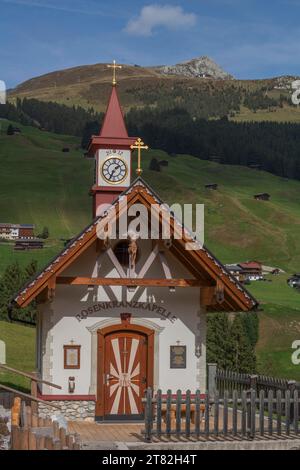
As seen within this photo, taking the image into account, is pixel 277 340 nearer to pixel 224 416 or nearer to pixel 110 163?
pixel 110 163

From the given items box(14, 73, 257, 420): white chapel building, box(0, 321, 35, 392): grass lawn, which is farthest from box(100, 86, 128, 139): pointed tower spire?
box(0, 321, 35, 392): grass lawn

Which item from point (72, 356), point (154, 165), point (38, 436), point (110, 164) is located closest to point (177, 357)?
point (72, 356)

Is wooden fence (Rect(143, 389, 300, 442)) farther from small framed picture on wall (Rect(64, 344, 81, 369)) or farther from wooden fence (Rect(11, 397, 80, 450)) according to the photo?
wooden fence (Rect(11, 397, 80, 450))

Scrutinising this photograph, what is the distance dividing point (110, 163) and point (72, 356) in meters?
7.55

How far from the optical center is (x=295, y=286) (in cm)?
11112

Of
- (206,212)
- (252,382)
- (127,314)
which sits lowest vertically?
(252,382)

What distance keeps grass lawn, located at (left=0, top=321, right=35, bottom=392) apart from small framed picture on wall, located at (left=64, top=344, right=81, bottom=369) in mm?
9256

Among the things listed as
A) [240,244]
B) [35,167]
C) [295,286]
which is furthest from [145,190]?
[35,167]

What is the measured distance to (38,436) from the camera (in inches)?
583

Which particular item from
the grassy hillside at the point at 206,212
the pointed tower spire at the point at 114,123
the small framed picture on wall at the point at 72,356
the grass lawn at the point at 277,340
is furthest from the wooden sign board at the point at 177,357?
the grassy hillside at the point at 206,212

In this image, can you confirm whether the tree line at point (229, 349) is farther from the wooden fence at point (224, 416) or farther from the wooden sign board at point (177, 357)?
the wooden fence at point (224, 416)

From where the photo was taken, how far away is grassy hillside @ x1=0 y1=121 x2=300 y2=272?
14112 centimetres

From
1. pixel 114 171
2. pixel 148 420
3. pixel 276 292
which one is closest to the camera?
pixel 148 420
